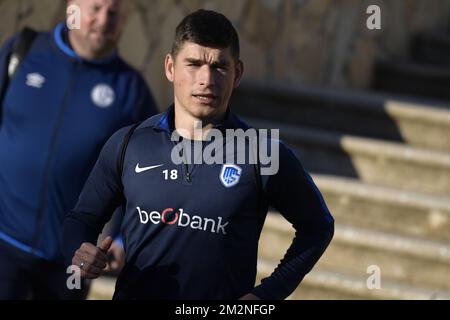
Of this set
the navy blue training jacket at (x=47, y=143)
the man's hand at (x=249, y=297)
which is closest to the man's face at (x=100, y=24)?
the navy blue training jacket at (x=47, y=143)

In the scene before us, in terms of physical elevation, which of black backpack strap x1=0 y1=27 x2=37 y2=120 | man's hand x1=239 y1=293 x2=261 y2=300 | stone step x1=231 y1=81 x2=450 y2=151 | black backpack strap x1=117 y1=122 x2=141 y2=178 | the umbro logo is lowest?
stone step x1=231 y1=81 x2=450 y2=151

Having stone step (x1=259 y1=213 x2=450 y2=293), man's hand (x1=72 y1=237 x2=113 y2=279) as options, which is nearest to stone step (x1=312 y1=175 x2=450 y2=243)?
stone step (x1=259 y1=213 x2=450 y2=293)

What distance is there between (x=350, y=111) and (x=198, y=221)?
4.26 meters

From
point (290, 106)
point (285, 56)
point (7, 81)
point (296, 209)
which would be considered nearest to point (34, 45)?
point (7, 81)

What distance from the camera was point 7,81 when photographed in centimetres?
464

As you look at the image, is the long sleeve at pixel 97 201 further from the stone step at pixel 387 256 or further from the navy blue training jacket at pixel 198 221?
the stone step at pixel 387 256

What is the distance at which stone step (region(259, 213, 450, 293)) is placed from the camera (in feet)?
19.2

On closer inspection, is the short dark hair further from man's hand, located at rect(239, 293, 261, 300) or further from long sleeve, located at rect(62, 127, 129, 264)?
man's hand, located at rect(239, 293, 261, 300)

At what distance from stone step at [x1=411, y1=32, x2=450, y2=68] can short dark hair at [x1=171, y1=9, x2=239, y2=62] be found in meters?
6.24

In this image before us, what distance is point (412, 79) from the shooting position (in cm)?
858

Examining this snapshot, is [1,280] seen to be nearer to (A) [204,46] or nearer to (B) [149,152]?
(B) [149,152]

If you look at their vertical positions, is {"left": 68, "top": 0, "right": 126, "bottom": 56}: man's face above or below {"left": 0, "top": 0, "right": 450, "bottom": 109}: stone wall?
above

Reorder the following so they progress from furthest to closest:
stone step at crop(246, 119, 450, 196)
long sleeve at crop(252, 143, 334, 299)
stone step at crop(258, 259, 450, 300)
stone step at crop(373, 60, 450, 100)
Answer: stone step at crop(373, 60, 450, 100), stone step at crop(246, 119, 450, 196), stone step at crop(258, 259, 450, 300), long sleeve at crop(252, 143, 334, 299)

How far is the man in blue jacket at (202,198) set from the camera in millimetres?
3303
